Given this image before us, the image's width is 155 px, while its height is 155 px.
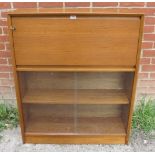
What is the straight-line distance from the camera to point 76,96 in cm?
228

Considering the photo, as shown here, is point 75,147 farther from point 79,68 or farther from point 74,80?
point 79,68

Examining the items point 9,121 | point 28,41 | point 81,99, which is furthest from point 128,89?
point 9,121

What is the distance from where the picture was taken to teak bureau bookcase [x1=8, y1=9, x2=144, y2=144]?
5.98ft

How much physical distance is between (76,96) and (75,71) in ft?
1.10

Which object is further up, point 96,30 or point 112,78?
point 96,30

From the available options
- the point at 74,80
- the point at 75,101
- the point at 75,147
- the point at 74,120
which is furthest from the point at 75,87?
the point at 75,147

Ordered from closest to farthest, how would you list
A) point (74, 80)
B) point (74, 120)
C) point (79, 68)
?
point (79, 68), point (74, 80), point (74, 120)

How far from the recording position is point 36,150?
2318 mm

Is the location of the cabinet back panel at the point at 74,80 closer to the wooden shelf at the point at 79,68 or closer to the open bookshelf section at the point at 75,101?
the open bookshelf section at the point at 75,101

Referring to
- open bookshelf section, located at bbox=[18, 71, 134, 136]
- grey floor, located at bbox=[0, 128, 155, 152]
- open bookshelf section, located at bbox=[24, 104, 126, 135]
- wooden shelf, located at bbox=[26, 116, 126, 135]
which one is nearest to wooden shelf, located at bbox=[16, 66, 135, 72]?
open bookshelf section, located at bbox=[18, 71, 134, 136]

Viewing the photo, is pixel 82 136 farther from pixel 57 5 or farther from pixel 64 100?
pixel 57 5

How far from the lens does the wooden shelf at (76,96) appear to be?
2.22m

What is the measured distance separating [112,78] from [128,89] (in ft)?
0.66

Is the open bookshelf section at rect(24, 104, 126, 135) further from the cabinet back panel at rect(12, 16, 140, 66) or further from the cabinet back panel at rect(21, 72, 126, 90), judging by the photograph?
the cabinet back panel at rect(12, 16, 140, 66)
